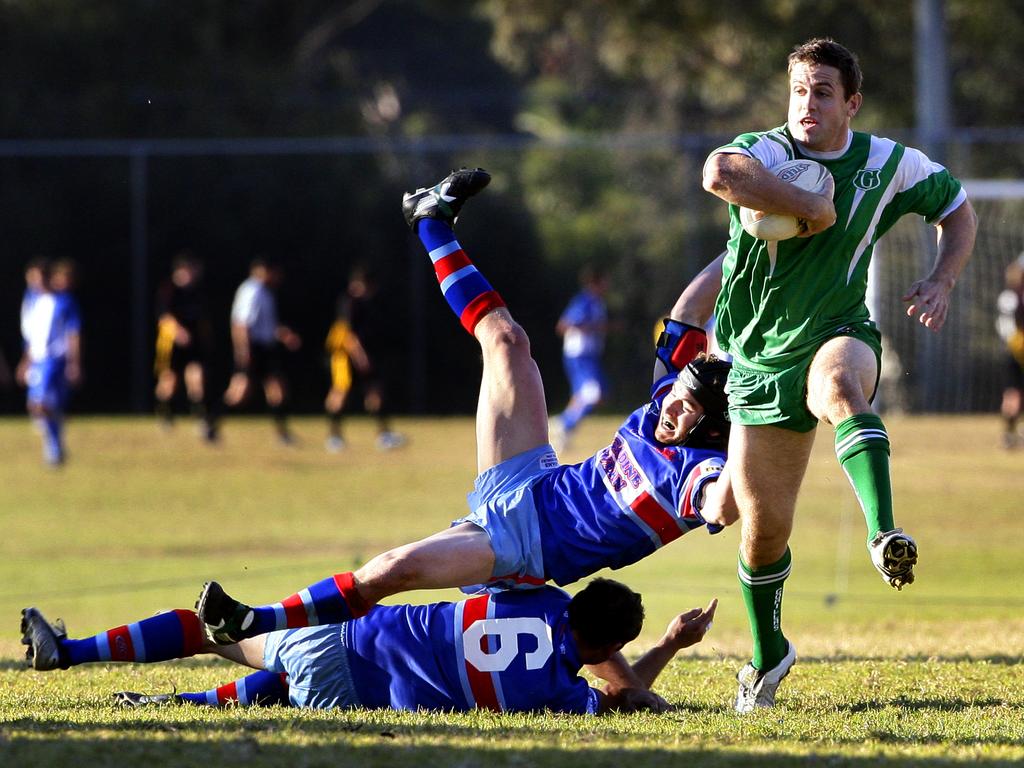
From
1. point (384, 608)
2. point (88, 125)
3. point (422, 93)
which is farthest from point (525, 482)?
point (422, 93)

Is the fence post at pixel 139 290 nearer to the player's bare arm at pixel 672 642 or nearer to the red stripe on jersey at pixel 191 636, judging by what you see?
the red stripe on jersey at pixel 191 636

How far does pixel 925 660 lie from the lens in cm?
769

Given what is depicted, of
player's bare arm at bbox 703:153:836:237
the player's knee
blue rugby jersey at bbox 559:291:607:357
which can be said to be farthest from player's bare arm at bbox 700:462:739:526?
blue rugby jersey at bbox 559:291:607:357

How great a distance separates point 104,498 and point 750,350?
47.5 ft

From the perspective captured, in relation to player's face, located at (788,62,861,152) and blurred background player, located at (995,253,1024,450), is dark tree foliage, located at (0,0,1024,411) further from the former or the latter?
player's face, located at (788,62,861,152)

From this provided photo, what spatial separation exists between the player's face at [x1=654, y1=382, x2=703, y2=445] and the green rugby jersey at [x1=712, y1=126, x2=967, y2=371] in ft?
1.02

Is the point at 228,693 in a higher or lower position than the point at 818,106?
lower

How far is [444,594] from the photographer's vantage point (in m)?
13.9

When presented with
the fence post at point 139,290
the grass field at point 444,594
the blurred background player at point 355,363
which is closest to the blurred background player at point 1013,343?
the grass field at point 444,594

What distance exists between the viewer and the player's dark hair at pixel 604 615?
588 cm

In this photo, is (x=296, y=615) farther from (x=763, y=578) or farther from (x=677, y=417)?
(x=763, y=578)

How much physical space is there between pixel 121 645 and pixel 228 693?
48 centimetres

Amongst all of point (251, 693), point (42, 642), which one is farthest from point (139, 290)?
point (42, 642)

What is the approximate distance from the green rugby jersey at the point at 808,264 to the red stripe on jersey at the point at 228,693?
2321 mm
